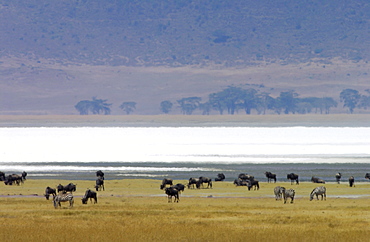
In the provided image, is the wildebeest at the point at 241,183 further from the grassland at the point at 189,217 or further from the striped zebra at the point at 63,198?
the striped zebra at the point at 63,198

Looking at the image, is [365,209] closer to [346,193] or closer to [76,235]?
[346,193]

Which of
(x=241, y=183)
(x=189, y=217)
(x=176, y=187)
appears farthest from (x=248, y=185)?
(x=189, y=217)

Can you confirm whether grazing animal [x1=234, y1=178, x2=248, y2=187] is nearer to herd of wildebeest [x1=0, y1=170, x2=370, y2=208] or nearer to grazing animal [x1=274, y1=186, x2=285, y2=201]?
herd of wildebeest [x1=0, y1=170, x2=370, y2=208]

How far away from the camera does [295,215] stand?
35.6m

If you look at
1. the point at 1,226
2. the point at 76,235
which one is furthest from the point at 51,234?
the point at 1,226

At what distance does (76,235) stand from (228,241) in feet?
17.5

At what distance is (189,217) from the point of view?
35594 mm

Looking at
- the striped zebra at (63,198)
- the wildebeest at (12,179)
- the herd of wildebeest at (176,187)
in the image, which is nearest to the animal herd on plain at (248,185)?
the herd of wildebeest at (176,187)

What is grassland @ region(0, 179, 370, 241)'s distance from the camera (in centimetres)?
2950

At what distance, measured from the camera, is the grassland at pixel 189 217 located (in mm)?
29500

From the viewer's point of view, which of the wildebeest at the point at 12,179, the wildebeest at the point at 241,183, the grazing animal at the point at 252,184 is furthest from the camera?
the wildebeest at the point at 12,179

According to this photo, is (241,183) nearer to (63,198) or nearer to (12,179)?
(12,179)

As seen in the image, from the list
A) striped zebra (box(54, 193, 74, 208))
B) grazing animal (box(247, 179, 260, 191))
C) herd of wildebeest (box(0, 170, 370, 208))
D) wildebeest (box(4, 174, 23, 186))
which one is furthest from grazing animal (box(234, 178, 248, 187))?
striped zebra (box(54, 193, 74, 208))

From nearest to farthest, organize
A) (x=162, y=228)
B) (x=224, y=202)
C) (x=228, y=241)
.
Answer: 1. (x=228, y=241)
2. (x=162, y=228)
3. (x=224, y=202)
